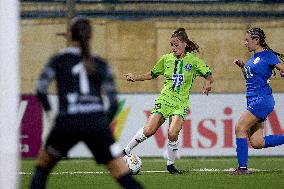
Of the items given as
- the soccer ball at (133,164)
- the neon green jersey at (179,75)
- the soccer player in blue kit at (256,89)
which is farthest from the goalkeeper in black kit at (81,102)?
the neon green jersey at (179,75)

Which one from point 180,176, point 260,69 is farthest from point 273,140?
point 180,176

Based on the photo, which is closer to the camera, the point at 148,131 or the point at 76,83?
the point at 76,83

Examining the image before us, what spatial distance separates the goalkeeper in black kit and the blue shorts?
5.29m

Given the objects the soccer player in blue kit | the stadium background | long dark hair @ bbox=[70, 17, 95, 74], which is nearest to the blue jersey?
the soccer player in blue kit

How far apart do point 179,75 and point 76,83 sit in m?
5.97

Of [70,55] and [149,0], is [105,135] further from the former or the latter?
[149,0]

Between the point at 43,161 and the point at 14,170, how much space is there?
16.7 inches

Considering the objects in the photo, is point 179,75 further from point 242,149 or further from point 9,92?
point 9,92

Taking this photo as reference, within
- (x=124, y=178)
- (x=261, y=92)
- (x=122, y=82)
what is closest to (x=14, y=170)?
(x=124, y=178)

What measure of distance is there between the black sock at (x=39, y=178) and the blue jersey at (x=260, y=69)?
218 inches

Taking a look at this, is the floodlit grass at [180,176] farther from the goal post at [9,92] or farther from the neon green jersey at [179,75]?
the goal post at [9,92]

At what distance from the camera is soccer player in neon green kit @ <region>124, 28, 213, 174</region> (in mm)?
12992

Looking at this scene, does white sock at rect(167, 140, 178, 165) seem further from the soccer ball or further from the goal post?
the goal post

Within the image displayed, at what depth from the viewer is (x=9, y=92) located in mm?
7094
